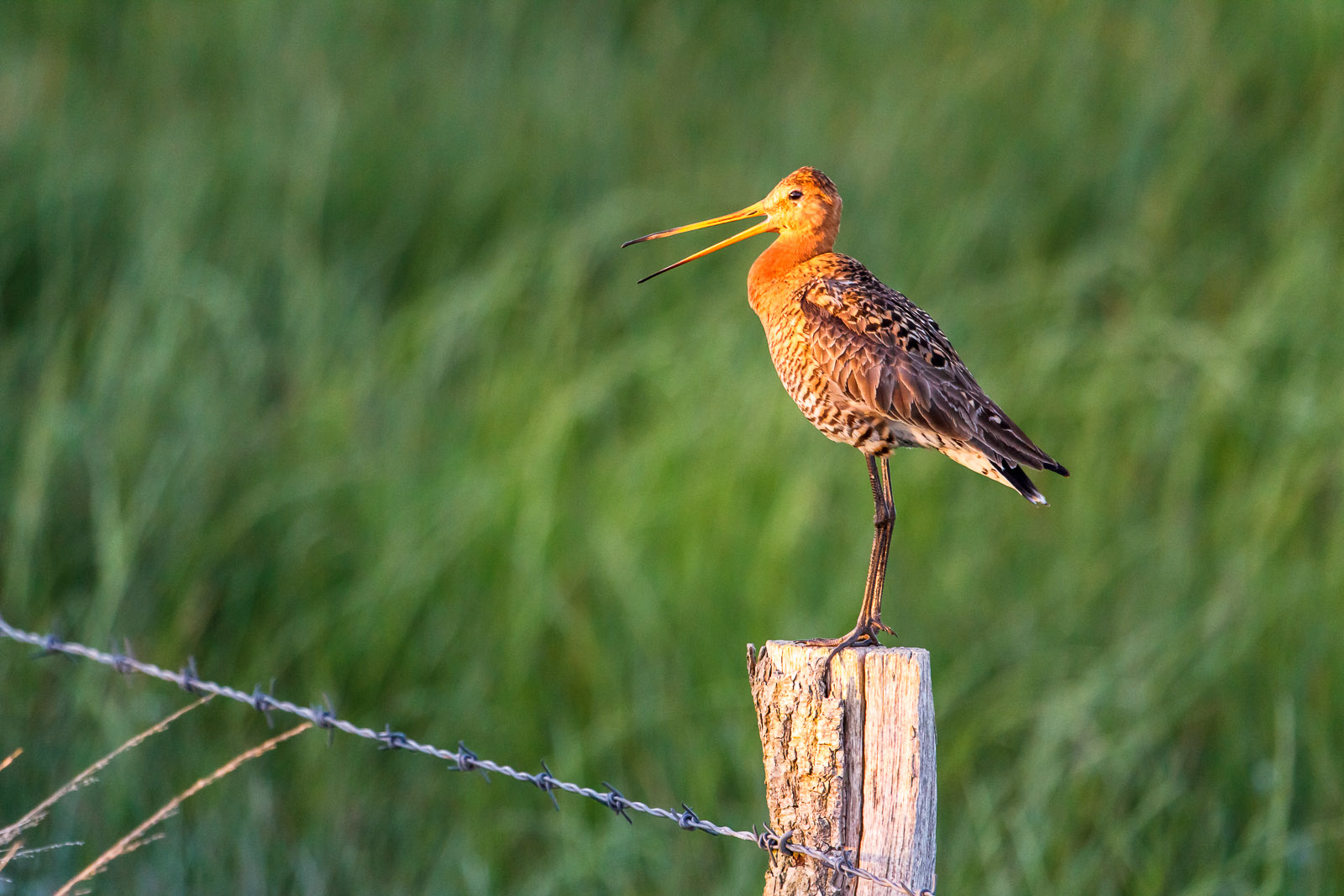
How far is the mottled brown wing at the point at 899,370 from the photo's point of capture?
8.89 ft

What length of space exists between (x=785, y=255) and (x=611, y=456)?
360 cm

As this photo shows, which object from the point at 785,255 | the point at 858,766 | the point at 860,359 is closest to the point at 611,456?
the point at 785,255

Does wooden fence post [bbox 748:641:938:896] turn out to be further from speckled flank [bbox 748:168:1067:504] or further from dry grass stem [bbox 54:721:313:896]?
dry grass stem [bbox 54:721:313:896]

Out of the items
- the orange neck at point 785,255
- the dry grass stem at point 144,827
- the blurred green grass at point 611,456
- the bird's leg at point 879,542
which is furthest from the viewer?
the blurred green grass at point 611,456

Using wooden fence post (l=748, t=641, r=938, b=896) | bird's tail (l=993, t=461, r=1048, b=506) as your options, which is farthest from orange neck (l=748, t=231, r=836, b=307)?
wooden fence post (l=748, t=641, r=938, b=896)

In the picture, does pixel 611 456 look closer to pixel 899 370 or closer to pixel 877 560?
pixel 877 560

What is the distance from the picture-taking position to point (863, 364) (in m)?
2.79

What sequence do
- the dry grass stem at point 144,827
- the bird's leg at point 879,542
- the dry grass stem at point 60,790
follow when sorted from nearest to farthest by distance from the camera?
the dry grass stem at point 60,790 → the dry grass stem at point 144,827 → the bird's leg at point 879,542

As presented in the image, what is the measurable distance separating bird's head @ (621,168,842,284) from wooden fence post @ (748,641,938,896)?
1.05 m

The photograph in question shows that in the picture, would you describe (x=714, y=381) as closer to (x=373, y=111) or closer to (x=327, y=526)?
(x=327, y=526)

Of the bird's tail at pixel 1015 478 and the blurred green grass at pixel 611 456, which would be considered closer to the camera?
the bird's tail at pixel 1015 478

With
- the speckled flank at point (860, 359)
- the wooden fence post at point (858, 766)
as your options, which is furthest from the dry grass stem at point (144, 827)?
the speckled flank at point (860, 359)

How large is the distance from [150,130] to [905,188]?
470 cm

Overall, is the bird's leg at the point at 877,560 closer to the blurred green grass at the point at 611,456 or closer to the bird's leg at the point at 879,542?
the bird's leg at the point at 879,542
